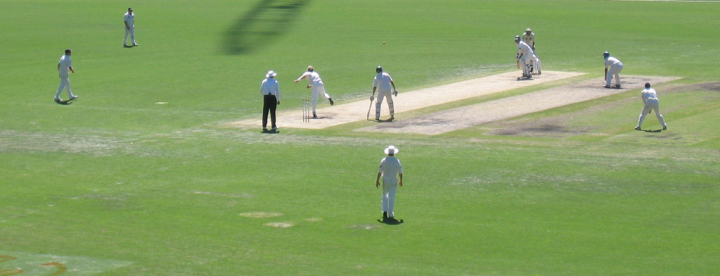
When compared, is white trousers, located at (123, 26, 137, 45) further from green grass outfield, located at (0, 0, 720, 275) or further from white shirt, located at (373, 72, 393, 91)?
white shirt, located at (373, 72, 393, 91)

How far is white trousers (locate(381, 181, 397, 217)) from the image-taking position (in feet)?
61.8

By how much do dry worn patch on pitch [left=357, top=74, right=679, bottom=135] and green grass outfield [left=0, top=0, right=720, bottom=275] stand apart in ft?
2.80

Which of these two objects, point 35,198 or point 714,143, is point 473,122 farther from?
point 35,198

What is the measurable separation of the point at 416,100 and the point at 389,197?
57.2 ft

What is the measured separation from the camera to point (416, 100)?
1423 inches

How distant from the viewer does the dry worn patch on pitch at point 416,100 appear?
31656 mm

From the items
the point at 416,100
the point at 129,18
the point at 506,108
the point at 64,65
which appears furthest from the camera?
the point at 129,18

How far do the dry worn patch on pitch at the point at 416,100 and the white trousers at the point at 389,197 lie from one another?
1165 cm

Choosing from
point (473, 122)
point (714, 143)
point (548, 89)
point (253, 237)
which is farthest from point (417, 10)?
point (253, 237)

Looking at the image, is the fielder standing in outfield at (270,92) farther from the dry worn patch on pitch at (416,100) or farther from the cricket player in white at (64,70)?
the cricket player in white at (64,70)

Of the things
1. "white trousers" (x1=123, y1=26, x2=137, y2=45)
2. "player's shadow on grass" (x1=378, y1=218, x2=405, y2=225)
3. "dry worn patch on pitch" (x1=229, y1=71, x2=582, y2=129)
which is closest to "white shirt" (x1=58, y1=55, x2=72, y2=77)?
"dry worn patch on pitch" (x1=229, y1=71, x2=582, y2=129)

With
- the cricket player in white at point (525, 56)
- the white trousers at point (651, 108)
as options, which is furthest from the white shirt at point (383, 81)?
the cricket player in white at point (525, 56)

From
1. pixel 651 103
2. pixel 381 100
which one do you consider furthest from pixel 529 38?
pixel 651 103

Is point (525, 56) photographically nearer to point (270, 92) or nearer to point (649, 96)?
point (649, 96)
